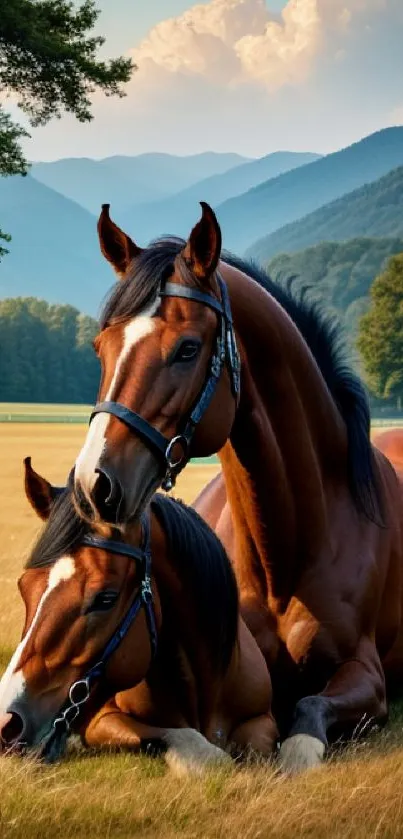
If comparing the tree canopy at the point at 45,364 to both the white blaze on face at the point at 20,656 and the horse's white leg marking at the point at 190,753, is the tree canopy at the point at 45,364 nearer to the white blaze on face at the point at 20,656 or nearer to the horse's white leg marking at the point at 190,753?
the horse's white leg marking at the point at 190,753

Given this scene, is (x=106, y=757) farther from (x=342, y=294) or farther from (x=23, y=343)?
(x=342, y=294)

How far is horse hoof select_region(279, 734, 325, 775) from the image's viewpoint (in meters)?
3.91

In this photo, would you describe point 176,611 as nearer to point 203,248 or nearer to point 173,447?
point 173,447

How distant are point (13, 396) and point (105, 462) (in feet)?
191

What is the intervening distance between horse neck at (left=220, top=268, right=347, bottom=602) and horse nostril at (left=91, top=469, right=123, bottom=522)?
122 cm

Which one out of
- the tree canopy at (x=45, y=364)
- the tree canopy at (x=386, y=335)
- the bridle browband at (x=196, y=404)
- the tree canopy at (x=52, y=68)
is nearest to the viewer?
the bridle browband at (x=196, y=404)

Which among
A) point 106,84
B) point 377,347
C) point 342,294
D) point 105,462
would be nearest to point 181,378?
point 105,462

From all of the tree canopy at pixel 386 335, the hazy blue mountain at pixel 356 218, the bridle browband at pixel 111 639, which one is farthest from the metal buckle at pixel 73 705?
the hazy blue mountain at pixel 356 218

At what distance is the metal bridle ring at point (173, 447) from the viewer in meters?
3.49

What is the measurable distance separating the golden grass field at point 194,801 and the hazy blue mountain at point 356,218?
491ft

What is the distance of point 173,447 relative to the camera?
3.52 metres

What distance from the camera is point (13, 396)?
6006 centimetres

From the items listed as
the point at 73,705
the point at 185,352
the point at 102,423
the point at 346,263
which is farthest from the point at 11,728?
the point at 346,263

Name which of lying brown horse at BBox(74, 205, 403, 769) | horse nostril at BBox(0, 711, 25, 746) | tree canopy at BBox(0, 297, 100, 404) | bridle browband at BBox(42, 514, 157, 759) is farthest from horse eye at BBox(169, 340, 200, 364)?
tree canopy at BBox(0, 297, 100, 404)
